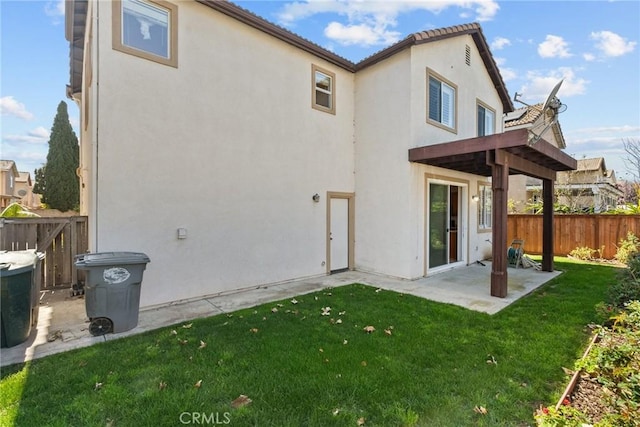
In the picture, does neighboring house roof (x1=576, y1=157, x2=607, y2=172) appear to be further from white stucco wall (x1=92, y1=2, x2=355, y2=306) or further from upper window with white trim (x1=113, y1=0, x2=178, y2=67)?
upper window with white trim (x1=113, y1=0, x2=178, y2=67)

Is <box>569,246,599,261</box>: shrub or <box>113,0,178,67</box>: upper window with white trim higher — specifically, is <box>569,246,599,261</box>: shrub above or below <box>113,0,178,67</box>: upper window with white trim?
below

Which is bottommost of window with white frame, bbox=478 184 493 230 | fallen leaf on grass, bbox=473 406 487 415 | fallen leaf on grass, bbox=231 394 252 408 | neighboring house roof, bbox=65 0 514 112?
fallen leaf on grass, bbox=473 406 487 415

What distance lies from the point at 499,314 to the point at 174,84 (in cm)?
775

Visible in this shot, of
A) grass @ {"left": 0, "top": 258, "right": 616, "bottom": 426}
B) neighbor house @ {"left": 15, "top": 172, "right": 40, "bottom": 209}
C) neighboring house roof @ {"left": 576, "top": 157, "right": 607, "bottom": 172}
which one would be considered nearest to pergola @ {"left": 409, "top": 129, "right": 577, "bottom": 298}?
grass @ {"left": 0, "top": 258, "right": 616, "bottom": 426}

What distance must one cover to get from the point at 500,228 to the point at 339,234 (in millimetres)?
4383

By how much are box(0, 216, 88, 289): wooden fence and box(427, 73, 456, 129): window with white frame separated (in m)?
9.57

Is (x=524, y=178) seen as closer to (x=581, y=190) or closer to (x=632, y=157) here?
(x=581, y=190)

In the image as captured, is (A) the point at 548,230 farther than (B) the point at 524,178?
No

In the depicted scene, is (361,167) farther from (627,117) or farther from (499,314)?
(627,117)

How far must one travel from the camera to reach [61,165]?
21156mm

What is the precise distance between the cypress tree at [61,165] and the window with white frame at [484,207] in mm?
25071

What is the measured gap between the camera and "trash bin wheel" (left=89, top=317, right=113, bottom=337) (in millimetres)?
4684

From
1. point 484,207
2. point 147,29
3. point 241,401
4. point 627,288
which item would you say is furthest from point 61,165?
point 627,288

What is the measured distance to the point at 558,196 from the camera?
19062 mm
